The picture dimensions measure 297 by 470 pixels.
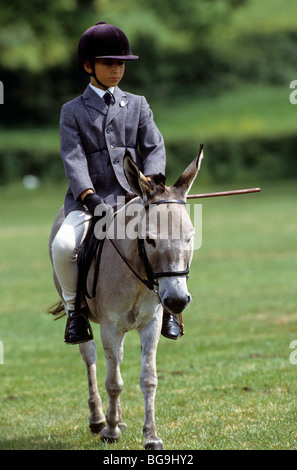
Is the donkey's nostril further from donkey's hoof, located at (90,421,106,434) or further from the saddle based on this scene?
donkey's hoof, located at (90,421,106,434)

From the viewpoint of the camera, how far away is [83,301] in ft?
19.4

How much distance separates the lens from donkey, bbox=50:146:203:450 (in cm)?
485

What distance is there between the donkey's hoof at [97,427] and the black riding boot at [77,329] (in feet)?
2.83

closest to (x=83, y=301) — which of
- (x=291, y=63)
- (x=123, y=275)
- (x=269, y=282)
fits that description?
(x=123, y=275)

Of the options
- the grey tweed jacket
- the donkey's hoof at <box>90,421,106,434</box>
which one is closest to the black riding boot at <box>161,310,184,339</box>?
the grey tweed jacket

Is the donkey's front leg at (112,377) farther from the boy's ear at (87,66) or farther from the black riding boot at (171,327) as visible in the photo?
the boy's ear at (87,66)

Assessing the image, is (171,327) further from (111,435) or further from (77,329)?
(111,435)

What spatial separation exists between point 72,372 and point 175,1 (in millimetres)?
53850

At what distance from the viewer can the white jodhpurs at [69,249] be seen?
18.6ft

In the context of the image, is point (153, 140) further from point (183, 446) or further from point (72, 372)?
point (72, 372)

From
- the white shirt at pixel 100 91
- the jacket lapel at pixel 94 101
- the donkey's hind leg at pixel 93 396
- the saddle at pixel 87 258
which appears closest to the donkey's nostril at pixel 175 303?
the saddle at pixel 87 258

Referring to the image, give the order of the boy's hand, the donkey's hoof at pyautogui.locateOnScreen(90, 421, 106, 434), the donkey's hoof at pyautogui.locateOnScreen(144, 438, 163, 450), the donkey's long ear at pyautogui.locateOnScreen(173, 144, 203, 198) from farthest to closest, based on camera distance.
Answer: the donkey's hoof at pyautogui.locateOnScreen(90, 421, 106, 434) → the boy's hand → the donkey's hoof at pyautogui.locateOnScreen(144, 438, 163, 450) → the donkey's long ear at pyautogui.locateOnScreen(173, 144, 203, 198)

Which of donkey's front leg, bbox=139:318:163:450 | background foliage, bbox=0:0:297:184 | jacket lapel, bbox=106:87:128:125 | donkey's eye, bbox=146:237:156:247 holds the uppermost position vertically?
jacket lapel, bbox=106:87:128:125

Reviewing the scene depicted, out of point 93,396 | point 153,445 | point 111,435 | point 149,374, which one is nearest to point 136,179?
point 149,374
